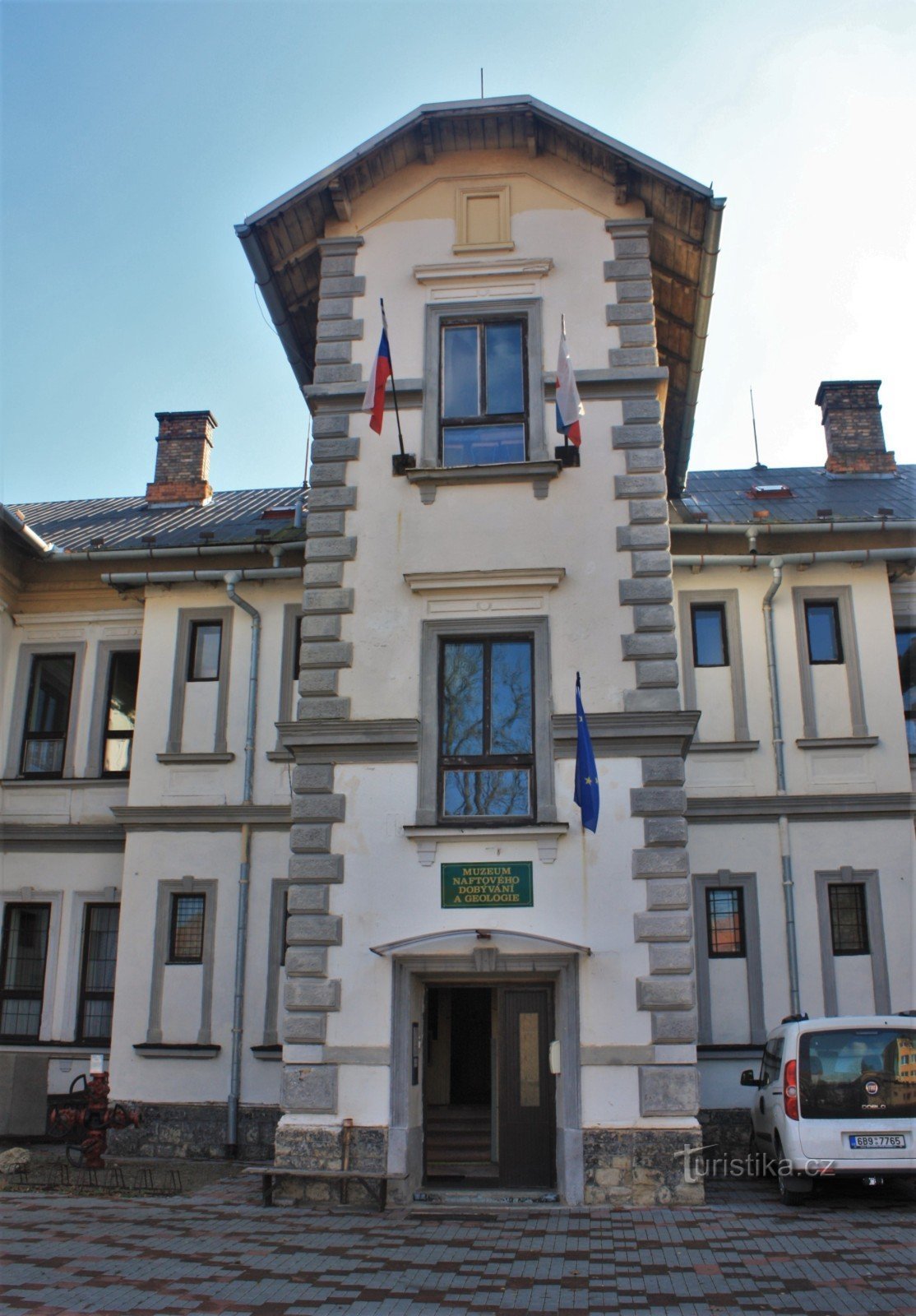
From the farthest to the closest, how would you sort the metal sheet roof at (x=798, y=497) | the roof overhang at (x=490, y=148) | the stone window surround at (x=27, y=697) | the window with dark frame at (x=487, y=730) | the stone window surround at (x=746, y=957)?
the metal sheet roof at (x=798, y=497) < the stone window surround at (x=27, y=697) < the stone window surround at (x=746, y=957) < the roof overhang at (x=490, y=148) < the window with dark frame at (x=487, y=730)

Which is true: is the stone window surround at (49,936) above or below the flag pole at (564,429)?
below

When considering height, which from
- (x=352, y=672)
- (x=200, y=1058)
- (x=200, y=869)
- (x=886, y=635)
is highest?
(x=886, y=635)

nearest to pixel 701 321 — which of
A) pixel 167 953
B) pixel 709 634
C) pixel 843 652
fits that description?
pixel 709 634

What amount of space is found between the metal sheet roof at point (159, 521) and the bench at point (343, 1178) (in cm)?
946

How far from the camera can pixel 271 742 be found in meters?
16.8

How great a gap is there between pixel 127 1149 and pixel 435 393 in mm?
10728

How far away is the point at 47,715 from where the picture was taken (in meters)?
18.4

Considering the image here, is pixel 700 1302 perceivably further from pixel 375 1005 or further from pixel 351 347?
pixel 351 347

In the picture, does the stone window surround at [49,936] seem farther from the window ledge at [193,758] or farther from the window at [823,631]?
the window at [823,631]

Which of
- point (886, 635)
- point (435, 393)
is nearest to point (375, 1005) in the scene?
point (435, 393)

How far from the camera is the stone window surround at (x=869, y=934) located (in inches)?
609

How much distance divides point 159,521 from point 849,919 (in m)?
13.6

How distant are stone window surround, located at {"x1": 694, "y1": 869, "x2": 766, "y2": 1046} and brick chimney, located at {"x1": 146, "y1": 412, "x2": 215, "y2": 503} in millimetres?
12542

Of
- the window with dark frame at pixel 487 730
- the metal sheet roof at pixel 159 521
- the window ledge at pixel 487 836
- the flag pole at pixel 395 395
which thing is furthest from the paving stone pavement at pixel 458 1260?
the metal sheet roof at pixel 159 521
